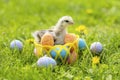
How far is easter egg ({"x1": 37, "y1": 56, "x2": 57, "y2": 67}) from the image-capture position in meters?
3.64

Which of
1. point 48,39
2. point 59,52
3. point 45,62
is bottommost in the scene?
point 45,62

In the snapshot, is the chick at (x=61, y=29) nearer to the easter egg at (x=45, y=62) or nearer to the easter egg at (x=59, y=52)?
the easter egg at (x=59, y=52)

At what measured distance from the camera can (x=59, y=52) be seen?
380cm

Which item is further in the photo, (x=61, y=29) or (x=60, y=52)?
(x=61, y=29)

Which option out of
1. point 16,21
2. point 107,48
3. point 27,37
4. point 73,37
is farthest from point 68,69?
point 16,21

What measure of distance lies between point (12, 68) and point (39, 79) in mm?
313

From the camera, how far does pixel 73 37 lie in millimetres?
4004

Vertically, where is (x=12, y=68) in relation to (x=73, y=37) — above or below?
below

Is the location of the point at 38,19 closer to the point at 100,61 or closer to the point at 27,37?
the point at 27,37

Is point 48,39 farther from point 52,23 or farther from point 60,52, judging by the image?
point 52,23

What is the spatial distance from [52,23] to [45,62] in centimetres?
262

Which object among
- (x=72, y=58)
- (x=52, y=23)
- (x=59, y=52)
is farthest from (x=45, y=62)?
(x=52, y=23)

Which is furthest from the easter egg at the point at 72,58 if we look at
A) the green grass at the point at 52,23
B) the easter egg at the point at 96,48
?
the easter egg at the point at 96,48

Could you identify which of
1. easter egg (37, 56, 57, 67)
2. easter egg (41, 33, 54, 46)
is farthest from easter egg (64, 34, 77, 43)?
easter egg (37, 56, 57, 67)
